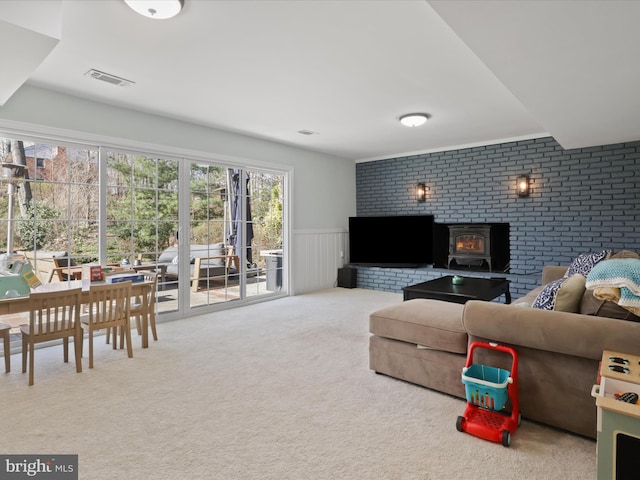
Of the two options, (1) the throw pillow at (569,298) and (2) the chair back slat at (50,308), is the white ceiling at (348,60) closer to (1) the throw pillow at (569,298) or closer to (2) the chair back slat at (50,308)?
(1) the throw pillow at (569,298)

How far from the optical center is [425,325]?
2494 millimetres

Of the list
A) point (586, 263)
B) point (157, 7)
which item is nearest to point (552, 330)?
point (586, 263)

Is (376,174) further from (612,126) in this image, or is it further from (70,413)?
(70,413)

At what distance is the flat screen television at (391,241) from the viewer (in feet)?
20.9

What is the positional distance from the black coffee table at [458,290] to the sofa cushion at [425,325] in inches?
35.7

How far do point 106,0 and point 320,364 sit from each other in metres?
2.87

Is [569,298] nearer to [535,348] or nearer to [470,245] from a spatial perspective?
[535,348]

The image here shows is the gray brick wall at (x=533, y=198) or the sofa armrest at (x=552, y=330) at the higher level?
the gray brick wall at (x=533, y=198)

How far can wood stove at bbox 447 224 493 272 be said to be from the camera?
575 centimetres

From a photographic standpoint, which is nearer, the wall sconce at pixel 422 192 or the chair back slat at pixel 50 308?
the chair back slat at pixel 50 308

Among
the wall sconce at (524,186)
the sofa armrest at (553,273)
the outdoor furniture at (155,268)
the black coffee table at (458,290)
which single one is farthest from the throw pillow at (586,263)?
the outdoor furniture at (155,268)

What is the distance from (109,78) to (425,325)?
3.35 metres

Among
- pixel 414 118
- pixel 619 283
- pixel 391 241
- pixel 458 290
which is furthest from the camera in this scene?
pixel 391 241

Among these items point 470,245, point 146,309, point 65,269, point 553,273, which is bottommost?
point 146,309
